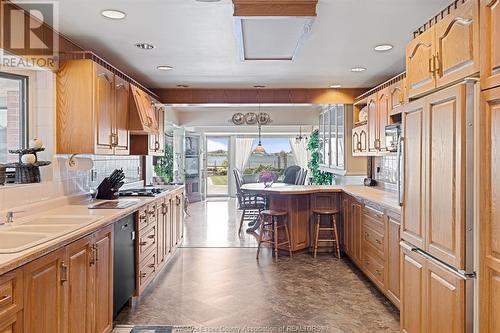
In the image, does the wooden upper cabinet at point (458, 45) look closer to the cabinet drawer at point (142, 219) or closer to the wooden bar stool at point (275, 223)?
the cabinet drawer at point (142, 219)

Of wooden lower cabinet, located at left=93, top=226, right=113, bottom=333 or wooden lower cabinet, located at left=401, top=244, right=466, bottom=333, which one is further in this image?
wooden lower cabinet, located at left=93, top=226, right=113, bottom=333

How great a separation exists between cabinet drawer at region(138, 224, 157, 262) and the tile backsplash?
2.94 metres

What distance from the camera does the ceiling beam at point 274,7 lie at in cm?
251

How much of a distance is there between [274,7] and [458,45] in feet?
3.70

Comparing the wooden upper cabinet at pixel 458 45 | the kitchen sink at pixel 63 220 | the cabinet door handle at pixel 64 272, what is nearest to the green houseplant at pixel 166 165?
the kitchen sink at pixel 63 220

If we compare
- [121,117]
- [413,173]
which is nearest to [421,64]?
[413,173]

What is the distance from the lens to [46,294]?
6.39 ft

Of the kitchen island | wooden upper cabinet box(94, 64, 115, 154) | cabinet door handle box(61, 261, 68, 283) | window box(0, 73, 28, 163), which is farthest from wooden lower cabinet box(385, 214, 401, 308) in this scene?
window box(0, 73, 28, 163)

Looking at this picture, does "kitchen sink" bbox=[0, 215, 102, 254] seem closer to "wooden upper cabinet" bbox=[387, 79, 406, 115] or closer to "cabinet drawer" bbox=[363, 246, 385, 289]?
"cabinet drawer" bbox=[363, 246, 385, 289]

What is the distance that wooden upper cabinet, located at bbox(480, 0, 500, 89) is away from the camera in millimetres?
1719

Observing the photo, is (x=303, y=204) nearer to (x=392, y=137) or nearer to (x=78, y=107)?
(x=392, y=137)

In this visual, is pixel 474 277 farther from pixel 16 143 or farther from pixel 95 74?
pixel 16 143

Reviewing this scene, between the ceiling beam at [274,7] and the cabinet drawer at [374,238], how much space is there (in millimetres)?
2229

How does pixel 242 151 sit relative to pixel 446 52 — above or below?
below
